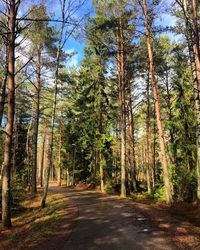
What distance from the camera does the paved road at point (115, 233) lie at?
662 centimetres

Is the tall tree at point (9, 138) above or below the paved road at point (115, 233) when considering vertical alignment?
above

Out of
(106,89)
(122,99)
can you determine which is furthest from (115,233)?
(106,89)

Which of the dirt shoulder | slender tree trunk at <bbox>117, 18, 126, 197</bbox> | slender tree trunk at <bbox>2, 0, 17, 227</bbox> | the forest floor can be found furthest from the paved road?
slender tree trunk at <bbox>117, 18, 126, 197</bbox>

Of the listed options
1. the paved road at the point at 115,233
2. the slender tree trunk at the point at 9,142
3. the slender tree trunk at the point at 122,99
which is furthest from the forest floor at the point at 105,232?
the slender tree trunk at the point at 122,99

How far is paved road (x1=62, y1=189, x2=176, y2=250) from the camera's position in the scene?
6.62 m

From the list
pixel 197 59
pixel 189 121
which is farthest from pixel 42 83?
pixel 197 59

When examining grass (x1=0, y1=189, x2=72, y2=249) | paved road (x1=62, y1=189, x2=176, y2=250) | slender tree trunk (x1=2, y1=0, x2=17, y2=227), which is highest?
slender tree trunk (x1=2, y1=0, x2=17, y2=227)

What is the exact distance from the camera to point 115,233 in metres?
7.68

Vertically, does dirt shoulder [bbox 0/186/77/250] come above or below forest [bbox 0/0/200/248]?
below

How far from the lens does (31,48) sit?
18.5 meters

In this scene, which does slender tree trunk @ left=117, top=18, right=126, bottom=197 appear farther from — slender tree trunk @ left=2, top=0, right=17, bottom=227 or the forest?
slender tree trunk @ left=2, top=0, right=17, bottom=227

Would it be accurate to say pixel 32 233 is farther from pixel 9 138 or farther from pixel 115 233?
pixel 9 138

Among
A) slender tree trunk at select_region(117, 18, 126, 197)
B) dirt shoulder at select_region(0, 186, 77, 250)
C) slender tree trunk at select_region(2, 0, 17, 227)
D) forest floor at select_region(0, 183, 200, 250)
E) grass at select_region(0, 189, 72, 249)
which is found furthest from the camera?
slender tree trunk at select_region(117, 18, 126, 197)

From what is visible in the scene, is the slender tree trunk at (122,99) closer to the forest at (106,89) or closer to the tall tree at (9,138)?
the forest at (106,89)
